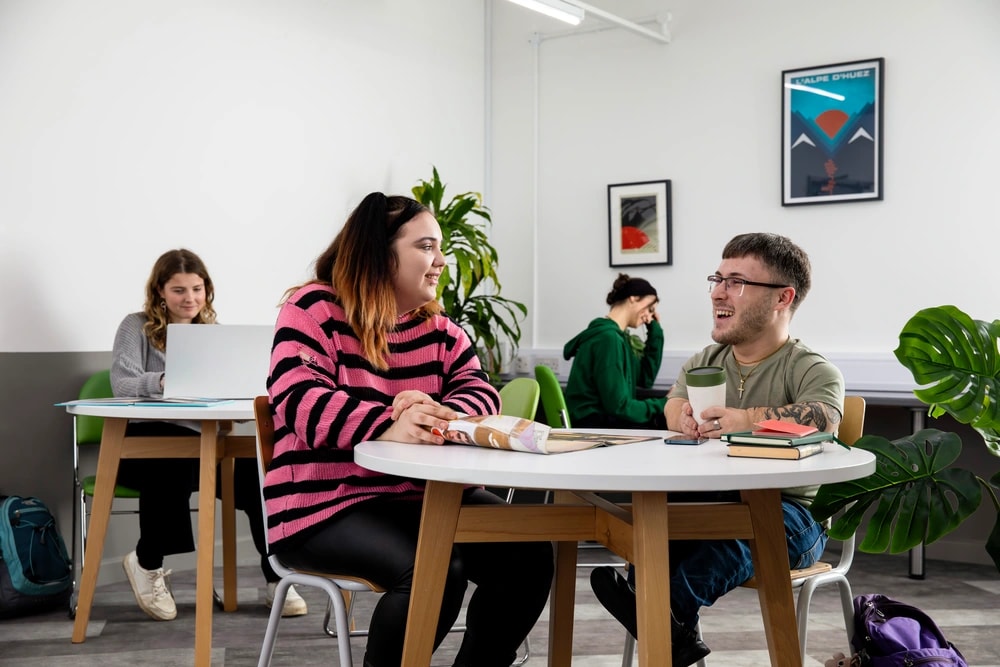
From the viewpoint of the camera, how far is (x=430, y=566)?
1.69 metres

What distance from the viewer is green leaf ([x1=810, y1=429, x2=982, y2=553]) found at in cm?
195

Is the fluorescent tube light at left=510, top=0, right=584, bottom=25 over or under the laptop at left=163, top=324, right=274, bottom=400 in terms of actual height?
over

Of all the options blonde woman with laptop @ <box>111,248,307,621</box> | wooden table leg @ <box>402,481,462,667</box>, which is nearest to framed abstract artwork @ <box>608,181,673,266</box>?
blonde woman with laptop @ <box>111,248,307,621</box>

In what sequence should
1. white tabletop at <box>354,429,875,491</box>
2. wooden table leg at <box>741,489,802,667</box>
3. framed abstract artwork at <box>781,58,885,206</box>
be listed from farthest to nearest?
framed abstract artwork at <box>781,58,885,206</box> → wooden table leg at <box>741,489,802,667</box> → white tabletop at <box>354,429,875,491</box>

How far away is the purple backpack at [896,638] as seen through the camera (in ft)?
6.88

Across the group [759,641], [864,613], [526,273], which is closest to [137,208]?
[526,273]

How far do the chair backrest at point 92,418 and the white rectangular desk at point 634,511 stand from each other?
2.23 m

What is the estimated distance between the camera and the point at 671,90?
5348 millimetres

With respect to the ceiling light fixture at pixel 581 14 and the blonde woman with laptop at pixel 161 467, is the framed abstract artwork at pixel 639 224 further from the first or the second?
the blonde woman with laptop at pixel 161 467

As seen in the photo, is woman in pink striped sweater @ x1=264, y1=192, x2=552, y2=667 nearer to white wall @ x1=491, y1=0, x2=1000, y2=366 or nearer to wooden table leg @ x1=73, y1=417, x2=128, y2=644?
wooden table leg @ x1=73, y1=417, x2=128, y2=644

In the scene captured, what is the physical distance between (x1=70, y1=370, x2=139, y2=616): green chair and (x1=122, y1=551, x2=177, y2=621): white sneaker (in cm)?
21

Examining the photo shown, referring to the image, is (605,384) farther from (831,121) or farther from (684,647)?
(684,647)

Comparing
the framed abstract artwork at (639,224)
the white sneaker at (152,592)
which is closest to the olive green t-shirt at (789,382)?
the white sneaker at (152,592)

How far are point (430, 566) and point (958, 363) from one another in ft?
3.83
